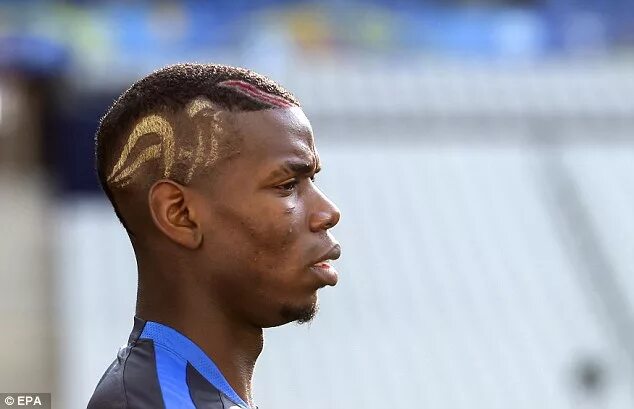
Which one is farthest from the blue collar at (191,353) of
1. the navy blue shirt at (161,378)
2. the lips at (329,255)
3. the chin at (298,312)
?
the lips at (329,255)

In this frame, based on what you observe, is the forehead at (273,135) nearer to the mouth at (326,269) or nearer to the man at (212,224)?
the man at (212,224)

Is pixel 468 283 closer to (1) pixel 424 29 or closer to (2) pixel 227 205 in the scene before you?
(1) pixel 424 29

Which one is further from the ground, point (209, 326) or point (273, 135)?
point (273, 135)

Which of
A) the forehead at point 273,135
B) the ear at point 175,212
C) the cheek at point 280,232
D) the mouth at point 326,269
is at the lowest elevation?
the mouth at point 326,269

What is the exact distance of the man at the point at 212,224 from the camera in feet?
6.77

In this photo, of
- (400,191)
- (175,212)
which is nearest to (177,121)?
(175,212)

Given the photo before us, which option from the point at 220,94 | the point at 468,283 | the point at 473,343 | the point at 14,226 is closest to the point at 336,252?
the point at 220,94

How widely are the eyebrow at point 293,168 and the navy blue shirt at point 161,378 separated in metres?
0.35

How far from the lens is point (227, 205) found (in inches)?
81.1

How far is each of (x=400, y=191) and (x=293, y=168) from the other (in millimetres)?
13075

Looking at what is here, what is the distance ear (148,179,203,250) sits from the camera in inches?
81.9

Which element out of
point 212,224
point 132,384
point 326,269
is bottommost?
point 132,384

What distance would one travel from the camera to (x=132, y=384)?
203 centimetres

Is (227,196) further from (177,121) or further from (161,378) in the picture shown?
(161,378)
